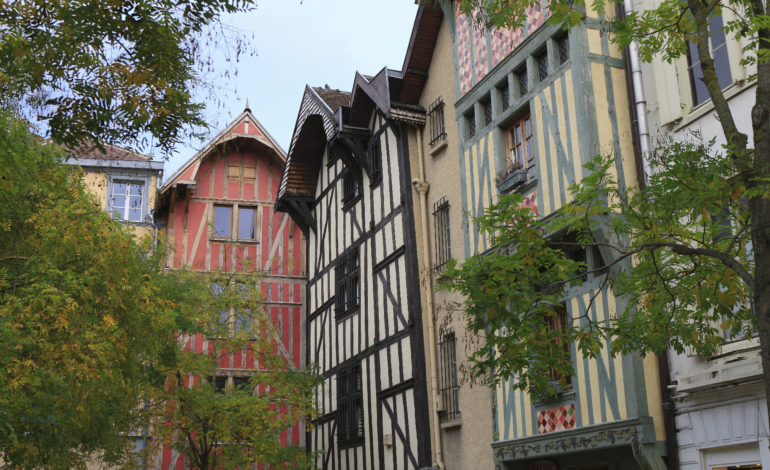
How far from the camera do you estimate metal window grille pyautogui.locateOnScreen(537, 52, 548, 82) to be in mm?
14203

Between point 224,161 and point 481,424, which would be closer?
point 481,424

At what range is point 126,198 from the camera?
26.0 metres

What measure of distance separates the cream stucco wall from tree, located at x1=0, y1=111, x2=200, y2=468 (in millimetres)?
5376

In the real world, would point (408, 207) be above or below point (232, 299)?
above

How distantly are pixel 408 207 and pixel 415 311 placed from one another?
2.21 meters

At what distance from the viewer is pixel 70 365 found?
953 centimetres

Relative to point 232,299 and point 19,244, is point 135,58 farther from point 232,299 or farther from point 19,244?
point 232,299

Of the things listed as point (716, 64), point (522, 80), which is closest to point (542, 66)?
point (522, 80)

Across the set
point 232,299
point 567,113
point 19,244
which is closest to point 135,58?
point 19,244

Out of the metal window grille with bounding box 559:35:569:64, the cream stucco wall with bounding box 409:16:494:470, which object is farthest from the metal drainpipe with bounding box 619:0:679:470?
the cream stucco wall with bounding box 409:16:494:470

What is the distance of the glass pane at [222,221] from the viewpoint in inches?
1040

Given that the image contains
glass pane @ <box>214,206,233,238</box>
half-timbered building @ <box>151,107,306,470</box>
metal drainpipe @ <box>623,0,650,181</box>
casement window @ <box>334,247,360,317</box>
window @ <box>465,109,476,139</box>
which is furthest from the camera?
glass pane @ <box>214,206,233,238</box>

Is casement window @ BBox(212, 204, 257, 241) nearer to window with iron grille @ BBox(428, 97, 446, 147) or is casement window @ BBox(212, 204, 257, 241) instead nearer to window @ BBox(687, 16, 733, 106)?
window with iron grille @ BBox(428, 97, 446, 147)

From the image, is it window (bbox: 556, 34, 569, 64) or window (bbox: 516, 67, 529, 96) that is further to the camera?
window (bbox: 516, 67, 529, 96)
